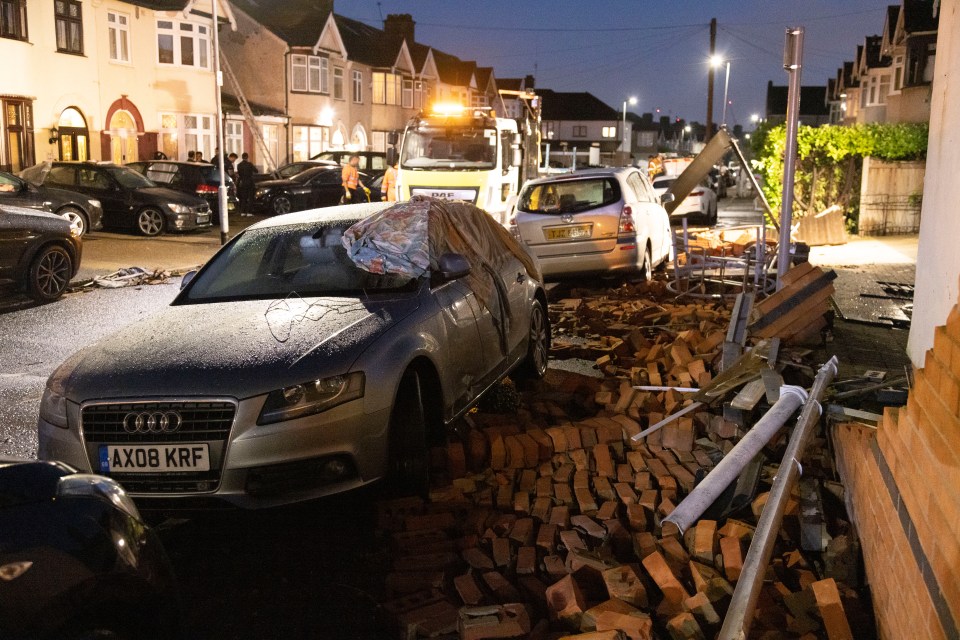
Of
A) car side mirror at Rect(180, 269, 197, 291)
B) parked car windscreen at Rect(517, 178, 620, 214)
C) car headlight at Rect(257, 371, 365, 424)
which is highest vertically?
parked car windscreen at Rect(517, 178, 620, 214)

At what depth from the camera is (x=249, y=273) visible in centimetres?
619

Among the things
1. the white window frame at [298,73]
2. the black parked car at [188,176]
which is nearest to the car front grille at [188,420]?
the black parked car at [188,176]

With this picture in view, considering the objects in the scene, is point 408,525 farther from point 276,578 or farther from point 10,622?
point 10,622

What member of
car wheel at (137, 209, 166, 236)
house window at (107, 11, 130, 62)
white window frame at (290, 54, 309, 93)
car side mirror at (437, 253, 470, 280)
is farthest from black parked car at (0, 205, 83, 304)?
white window frame at (290, 54, 309, 93)

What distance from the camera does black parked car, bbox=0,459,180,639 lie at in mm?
2393

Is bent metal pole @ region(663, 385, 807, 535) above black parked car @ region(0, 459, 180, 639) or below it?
below

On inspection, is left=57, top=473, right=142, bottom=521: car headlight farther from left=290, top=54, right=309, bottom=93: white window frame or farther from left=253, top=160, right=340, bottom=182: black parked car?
left=290, top=54, right=309, bottom=93: white window frame

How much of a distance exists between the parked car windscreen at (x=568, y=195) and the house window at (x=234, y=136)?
29.3 m

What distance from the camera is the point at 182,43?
122ft

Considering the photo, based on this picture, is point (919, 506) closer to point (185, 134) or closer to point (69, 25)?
point (69, 25)

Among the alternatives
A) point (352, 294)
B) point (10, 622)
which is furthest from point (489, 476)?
point (10, 622)

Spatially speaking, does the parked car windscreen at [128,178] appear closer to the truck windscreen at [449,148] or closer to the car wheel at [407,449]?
the truck windscreen at [449,148]

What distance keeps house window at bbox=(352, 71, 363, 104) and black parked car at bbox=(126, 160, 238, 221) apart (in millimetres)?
26702

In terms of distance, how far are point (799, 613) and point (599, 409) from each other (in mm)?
3161
